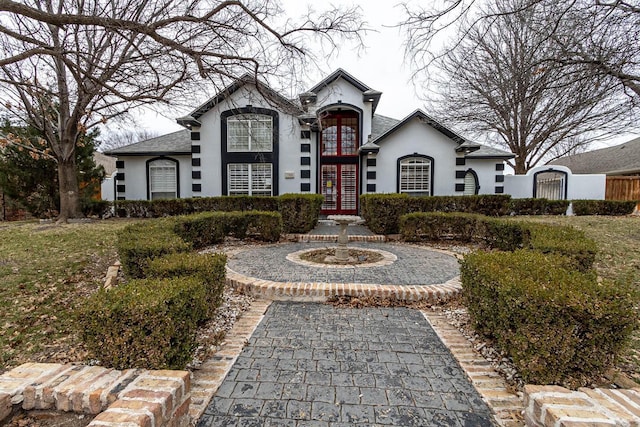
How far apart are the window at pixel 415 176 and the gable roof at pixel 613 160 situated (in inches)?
676

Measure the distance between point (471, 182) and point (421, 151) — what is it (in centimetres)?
369

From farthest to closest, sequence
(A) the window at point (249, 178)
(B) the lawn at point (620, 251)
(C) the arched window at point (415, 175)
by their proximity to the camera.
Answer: (A) the window at point (249, 178)
(C) the arched window at point (415, 175)
(B) the lawn at point (620, 251)

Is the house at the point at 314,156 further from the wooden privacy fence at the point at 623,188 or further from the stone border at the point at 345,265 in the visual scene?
the wooden privacy fence at the point at 623,188

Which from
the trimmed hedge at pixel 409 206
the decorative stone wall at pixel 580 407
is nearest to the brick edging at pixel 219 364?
the decorative stone wall at pixel 580 407

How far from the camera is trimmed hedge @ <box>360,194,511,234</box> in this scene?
1011 centimetres

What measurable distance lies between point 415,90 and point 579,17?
3.70m

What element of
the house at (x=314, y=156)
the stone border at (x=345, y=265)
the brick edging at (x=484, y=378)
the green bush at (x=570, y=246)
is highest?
the house at (x=314, y=156)

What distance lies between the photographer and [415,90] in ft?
15.5

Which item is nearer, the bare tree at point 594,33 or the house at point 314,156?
the bare tree at point 594,33

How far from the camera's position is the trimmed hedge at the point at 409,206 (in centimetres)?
1011

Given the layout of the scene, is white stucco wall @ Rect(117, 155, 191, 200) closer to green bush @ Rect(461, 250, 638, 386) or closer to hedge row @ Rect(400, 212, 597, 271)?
hedge row @ Rect(400, 212, 597, 271)

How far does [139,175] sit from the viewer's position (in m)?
15.1

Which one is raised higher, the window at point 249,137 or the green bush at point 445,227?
the window at point 249,137

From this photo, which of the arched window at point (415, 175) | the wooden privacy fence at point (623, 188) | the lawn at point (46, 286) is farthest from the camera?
the wooden privacy fence at point (623, 188)
